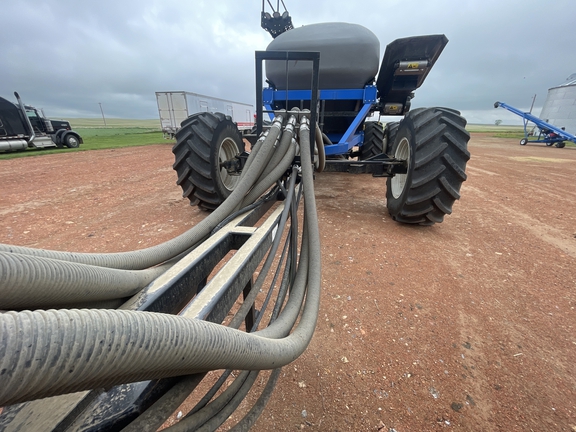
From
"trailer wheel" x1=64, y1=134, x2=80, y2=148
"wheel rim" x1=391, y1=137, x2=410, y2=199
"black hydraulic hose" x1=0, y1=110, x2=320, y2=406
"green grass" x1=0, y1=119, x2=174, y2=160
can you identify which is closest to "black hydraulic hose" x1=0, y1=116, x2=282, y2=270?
"black hydraulic hose" x1=0, y1=110, x2=320, y2=406

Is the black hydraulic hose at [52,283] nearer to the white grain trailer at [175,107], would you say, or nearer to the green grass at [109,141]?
the green grass at [109,141]

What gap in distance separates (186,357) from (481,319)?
202cm

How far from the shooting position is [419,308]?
6.34ft

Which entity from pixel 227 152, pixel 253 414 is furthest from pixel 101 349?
pixel 227 152

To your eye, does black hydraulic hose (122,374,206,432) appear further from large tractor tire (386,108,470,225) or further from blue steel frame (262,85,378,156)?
blue steel frame (262,85,378,156)

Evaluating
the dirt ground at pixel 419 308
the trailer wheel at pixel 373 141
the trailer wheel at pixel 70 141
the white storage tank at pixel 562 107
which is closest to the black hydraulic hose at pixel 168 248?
the dirt ground at pixel 419 308

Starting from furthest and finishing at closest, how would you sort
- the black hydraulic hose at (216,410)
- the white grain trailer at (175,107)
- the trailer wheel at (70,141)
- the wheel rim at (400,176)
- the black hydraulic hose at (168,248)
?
the white grain trailer at (175,107), the trailer wheel at (70,141), the wheel rim at (400,176), the black hydraulic hose at (168,248), the black hydraulic hose at (216,410)

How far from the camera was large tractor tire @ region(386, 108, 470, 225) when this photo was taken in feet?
9.11

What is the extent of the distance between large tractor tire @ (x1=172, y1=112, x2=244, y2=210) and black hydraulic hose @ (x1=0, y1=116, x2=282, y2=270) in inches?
Answer: 46.8

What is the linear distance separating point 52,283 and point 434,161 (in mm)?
3077

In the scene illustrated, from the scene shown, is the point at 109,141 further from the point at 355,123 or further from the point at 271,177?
the point at 271,177

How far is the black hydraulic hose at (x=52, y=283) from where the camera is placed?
2.17 feet

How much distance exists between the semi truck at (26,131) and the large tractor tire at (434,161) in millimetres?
15556

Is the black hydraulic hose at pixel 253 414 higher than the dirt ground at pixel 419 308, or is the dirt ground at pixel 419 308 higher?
the black hydraulic hose at pixel 253 414
